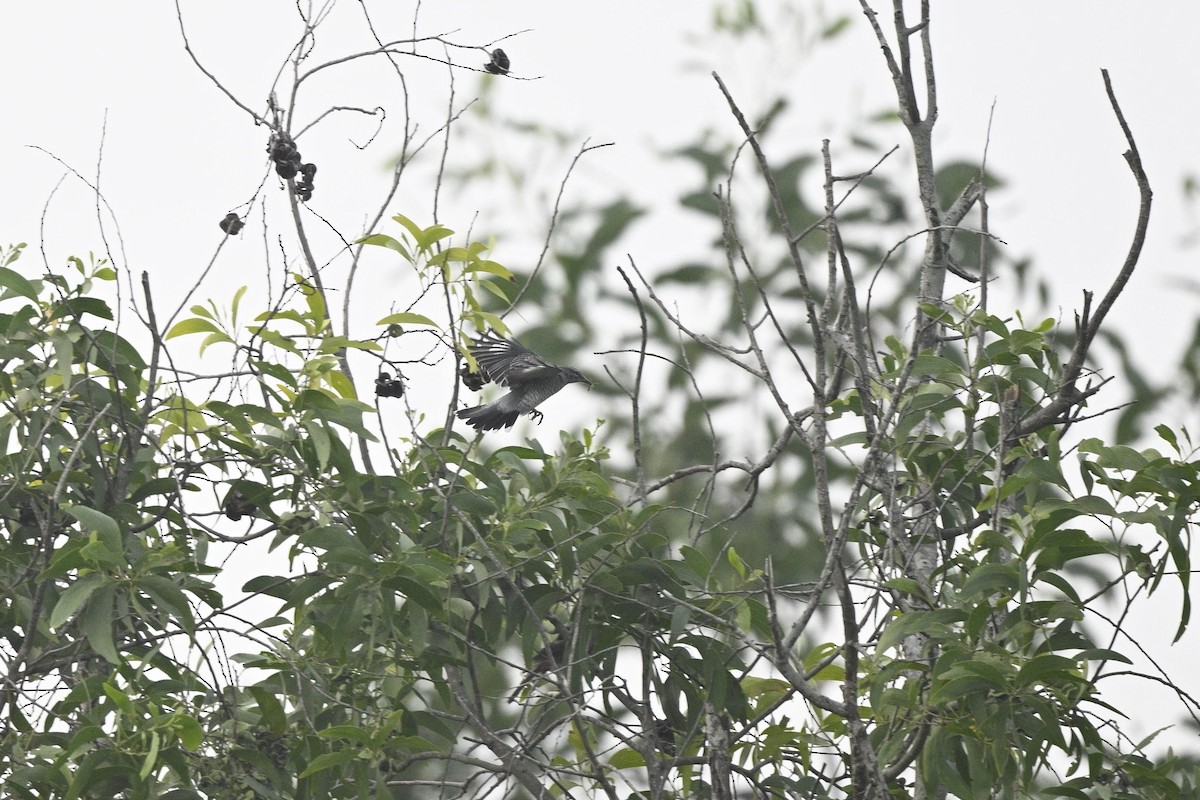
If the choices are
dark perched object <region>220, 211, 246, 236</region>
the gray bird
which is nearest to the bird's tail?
the gray bird

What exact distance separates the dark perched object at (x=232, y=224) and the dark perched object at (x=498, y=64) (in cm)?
65

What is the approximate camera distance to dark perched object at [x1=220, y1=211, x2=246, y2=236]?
8.64ft

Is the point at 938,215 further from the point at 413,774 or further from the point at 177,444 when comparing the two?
the point at 413,774

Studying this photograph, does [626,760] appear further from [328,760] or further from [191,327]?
[191,327]

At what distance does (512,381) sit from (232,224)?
2.07 feet

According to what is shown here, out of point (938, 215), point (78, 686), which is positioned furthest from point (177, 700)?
point (938, 215)

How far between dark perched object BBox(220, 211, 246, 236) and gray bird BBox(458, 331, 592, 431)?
1.69ft

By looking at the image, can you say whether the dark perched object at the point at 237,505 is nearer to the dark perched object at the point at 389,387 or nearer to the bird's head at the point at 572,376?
the dark perched object at the point at 389,387

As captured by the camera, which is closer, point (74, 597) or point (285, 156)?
point (74, 597)

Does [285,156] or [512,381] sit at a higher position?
[285,156]

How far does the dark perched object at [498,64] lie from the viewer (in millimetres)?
2905

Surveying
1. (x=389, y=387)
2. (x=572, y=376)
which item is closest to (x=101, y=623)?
(x=389, y=387)

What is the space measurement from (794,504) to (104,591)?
199 centimetres

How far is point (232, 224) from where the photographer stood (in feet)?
8.65
